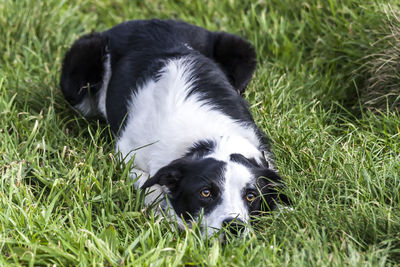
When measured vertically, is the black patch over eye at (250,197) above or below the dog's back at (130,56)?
below

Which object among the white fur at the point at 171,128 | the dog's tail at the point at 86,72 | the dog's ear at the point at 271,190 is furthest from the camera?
the dog's tail at the point at 86,72

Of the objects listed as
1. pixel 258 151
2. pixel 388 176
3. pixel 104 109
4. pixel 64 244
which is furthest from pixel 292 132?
pixel 64 244

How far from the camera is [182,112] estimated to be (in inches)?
159

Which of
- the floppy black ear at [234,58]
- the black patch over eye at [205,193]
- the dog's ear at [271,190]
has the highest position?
the floppy black ear at [234,58]

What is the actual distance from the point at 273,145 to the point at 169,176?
1.04 metres

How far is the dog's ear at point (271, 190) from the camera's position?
3600 millimetres

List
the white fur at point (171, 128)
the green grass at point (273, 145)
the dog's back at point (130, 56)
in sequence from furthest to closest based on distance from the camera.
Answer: the dog's back at point (130, 56), the white fur at point (171, 128), the green grass at point (273, 145)

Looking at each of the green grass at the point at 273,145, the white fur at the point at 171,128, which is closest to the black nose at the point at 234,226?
the green grass at the point at 273,145

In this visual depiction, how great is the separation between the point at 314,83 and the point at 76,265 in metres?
3.04

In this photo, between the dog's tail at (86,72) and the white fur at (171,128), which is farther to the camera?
the dog's tail at (86,72)

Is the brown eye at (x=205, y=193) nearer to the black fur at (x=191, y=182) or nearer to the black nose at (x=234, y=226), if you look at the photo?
the black fur at (x=191, y=182)

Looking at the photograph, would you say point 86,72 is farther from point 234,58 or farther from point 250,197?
point 250,197

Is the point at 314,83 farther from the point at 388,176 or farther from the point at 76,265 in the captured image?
the point at 76,265

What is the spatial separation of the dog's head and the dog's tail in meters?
1.62
